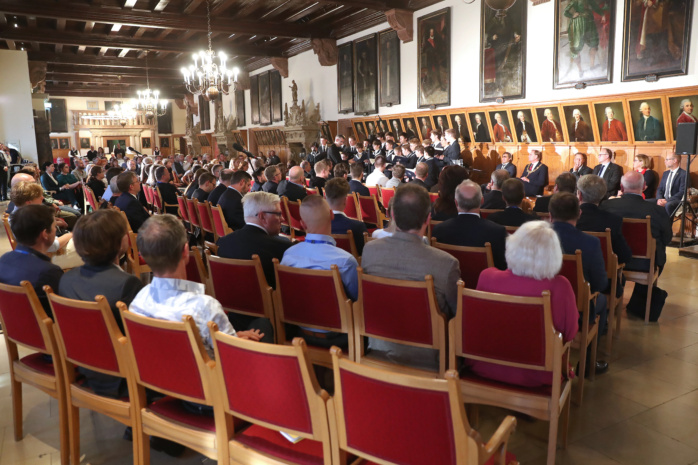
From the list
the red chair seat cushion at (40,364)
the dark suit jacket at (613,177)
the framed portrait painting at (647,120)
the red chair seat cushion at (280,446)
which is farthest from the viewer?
the dark suit jacket at (613,177)

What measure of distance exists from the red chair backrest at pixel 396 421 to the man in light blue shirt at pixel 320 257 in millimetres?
1379

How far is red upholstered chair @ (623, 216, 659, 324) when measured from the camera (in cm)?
432

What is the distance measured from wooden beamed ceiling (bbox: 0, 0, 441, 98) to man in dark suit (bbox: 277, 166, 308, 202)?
5989 mm

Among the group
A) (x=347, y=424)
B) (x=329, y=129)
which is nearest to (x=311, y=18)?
(x=329, y=129)

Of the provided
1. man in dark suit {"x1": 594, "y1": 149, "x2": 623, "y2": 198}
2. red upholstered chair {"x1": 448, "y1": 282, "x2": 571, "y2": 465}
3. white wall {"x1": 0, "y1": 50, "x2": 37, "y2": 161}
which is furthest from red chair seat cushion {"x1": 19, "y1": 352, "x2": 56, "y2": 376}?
white wall {"x1": 0, "y1": 50, "x2": 37, "y2": 161}

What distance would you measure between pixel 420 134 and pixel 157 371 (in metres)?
11.9

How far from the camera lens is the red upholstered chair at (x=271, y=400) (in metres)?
1.66

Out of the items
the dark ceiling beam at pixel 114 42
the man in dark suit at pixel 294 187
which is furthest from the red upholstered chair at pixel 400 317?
the dark ceiling beam at pixel 114 42

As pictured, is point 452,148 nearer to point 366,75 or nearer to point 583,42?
point 583,42

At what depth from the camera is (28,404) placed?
321 cm

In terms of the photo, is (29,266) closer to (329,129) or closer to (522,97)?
(522,97)

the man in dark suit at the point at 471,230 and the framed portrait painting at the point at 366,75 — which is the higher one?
the framed portrait painting at the point at 366,75

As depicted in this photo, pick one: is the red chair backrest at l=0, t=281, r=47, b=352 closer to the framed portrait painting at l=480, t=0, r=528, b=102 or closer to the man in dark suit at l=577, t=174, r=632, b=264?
the man in dark suit at l=577, t=174, r=632, b=264

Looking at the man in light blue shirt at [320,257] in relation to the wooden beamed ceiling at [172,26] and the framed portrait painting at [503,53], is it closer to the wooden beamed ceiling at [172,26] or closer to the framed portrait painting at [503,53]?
the framed portrait painting at [503,53]
